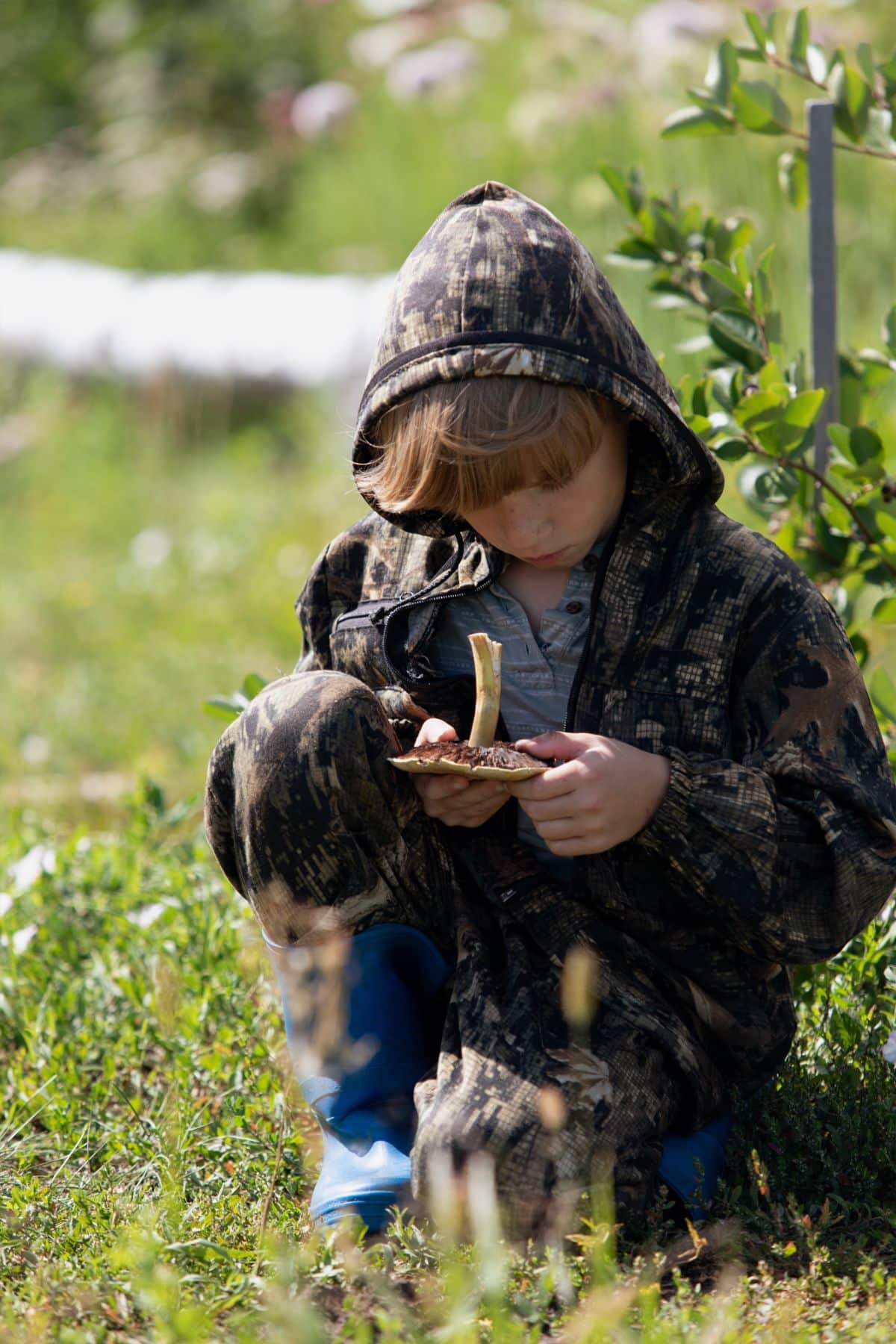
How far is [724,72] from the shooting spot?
259 cm

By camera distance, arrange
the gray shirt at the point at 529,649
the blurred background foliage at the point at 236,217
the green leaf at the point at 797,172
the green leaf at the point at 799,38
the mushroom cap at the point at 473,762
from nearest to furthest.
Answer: the mushroom cap at the point at 473,762, the gray shirt at the point at 529,649, the green leaf at the point at 799,38, the green leaf at the point at 797,172, the blurred background foliage at the point at 236,217

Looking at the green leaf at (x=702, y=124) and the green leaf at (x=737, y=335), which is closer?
the green leaf at (x=737, y=335)

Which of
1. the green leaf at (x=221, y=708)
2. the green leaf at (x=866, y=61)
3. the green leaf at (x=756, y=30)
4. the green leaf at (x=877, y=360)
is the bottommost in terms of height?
the green leaf at (x=221, y=708)

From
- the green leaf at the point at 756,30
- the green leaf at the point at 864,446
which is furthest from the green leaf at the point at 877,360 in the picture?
the green leaf at the point at 756,30

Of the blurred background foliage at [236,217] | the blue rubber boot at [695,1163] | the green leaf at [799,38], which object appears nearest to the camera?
the blue rubber boot at [695,1163]

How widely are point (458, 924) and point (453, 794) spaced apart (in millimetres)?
231

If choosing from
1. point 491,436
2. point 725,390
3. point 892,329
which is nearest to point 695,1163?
point 491,436

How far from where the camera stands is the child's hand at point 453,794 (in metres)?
2.02

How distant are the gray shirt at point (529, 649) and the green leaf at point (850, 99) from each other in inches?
40.6

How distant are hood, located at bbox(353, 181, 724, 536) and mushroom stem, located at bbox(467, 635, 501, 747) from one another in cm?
34

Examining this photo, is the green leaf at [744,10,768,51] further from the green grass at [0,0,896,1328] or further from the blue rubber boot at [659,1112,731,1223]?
the blue rubber boot at [659,1112,731,1223]

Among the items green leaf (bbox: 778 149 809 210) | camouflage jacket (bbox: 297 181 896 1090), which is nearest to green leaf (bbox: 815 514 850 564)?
camouflage jacket (bbox: 297 181 896 1090)

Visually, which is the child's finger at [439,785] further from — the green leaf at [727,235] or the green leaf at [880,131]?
the green leaf at [880,131]

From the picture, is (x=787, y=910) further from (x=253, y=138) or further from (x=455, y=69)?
(x=253, y=138)
